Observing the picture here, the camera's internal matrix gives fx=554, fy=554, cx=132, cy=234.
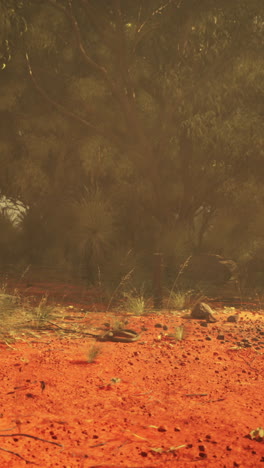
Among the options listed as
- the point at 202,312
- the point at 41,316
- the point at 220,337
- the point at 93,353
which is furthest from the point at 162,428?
the point at 202,312

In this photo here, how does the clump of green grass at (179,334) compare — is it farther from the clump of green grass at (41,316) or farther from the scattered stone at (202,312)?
the clump of green grass at (41,316)

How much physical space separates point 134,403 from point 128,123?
8436 millimetres

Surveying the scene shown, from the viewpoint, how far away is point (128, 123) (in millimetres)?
11430

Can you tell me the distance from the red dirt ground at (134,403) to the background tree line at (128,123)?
591cm

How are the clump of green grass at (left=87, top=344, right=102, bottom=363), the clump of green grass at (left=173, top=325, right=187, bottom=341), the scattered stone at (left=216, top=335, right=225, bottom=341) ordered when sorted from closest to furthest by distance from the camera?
the clump of green grass at (left=87, top=344, right=102, bottom=363) → the clump of green grass at (left=173, top=325, right=187, bottom=341) → the scattered stone at (left=216, top=335, right=225, bottom=341)

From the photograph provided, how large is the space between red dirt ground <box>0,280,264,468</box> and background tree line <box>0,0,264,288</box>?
5907mm

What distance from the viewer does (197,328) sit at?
6.46m

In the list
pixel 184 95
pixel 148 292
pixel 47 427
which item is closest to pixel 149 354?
pixel 47 427

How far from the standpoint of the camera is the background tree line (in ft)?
35.8

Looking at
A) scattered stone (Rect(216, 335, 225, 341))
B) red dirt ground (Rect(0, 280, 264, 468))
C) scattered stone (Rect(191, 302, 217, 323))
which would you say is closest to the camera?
red dirt ground (Rect(0, 280, 264, 468))

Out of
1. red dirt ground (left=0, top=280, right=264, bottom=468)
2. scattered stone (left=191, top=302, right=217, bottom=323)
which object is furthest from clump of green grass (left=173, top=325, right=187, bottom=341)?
scattered stone (left=191, top=302, right=217, bottom=323)

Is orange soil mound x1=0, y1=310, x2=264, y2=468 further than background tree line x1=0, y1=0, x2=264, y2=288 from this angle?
No

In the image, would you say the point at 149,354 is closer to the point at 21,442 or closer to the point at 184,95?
the point at 21,442

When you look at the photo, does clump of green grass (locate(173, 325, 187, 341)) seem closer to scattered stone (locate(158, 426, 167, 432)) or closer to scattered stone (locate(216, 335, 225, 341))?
scattered stone (locate(216, 335, 225, 341))
